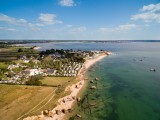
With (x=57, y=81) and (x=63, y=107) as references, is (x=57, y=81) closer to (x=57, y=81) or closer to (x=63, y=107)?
(x=57, y=81)

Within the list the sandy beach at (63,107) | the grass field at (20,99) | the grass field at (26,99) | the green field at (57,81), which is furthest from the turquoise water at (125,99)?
the grass field at (20,99)

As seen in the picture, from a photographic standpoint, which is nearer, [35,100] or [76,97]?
[35,100]

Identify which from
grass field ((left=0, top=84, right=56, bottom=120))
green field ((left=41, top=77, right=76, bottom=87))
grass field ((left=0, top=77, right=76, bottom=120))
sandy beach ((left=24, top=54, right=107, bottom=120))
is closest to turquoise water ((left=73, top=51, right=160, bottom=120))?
sandy beach ((left=24, top=54, right=107, bottom=120))

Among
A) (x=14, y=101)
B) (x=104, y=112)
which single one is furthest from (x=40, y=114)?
(x=104, y=112)

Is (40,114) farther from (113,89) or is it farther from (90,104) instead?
(113,89)

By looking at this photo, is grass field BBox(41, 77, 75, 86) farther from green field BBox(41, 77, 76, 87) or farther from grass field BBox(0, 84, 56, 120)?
grass field BBox(0, 84, 56, 120)

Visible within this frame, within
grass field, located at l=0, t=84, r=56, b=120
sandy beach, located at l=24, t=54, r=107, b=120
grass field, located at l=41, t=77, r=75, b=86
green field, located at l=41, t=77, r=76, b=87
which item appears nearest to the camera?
sandy beach, located at l=24, t=54, r=107, b=120

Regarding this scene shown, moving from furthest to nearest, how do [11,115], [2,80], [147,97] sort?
[2,80] → [147,97] → [11,115]

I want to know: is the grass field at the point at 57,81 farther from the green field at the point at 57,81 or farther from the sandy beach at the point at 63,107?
the sandy beach at the point at 63,107

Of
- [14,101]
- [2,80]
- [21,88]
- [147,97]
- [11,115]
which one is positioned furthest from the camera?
[2,80]
